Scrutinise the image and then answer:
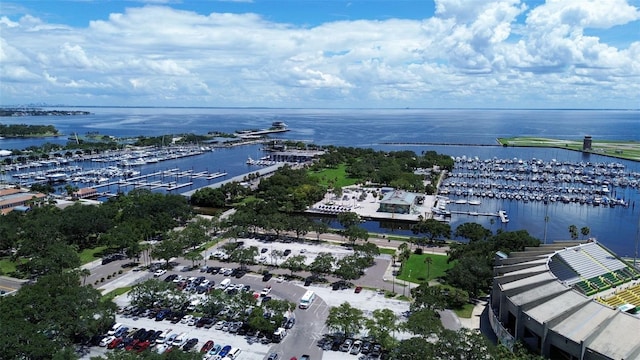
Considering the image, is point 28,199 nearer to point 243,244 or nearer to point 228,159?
point 243,244

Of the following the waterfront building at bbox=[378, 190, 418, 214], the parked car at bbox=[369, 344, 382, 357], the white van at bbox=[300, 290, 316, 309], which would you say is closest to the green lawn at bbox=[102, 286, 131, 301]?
the white van at bbox=[300, 290, 316, 309]

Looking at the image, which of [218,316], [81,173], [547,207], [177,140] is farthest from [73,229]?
[177,140]

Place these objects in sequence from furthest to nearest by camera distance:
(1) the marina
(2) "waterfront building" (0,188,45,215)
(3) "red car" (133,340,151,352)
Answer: (1) the marina
(2) "waterfront building" (0,188,45,215)
(3) "red car" (133,340,151,352)

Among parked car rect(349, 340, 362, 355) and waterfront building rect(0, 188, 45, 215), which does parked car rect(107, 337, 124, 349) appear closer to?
parked car rect(349, 340, 362, 355)

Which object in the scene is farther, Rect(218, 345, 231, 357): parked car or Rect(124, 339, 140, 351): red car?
Rect(124, 339, 140, 351): red car

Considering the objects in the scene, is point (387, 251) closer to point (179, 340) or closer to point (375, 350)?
point (375, 350)

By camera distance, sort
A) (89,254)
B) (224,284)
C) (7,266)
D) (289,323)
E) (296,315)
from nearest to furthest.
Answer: (289,323) → (296,315) → (224,284) → (7,266) → (89,254)

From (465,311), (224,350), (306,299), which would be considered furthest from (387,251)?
(224,350)
